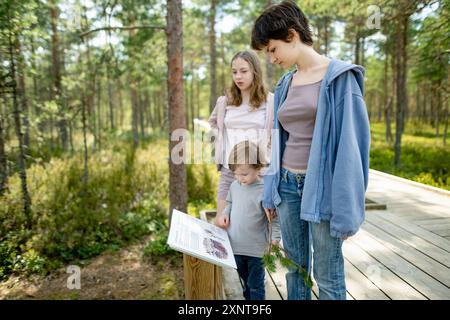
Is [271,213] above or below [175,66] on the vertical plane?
below

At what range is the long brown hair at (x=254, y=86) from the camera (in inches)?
99.9

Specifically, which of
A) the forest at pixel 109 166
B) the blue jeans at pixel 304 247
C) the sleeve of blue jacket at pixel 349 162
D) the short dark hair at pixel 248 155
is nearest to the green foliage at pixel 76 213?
the forest at pixel 109 166

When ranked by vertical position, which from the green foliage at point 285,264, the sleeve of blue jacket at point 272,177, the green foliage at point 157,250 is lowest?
the green foliage at point 157,250

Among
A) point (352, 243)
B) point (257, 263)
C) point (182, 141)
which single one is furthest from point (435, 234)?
point (182, 141)

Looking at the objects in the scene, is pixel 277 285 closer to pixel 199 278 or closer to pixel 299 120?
pixel 199 278

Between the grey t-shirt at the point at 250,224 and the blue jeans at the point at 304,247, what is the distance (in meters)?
0.33

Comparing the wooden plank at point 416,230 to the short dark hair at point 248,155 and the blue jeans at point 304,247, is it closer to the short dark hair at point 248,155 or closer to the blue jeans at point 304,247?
the blue jeans at point 304,247

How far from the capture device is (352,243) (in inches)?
140

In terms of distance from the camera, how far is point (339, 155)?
1.61 meters

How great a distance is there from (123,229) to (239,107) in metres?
3.87

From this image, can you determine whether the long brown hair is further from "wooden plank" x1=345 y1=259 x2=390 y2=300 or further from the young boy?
"wooden plank" x1=345 y1=259 x2=390 y2=300

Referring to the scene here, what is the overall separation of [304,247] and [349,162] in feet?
2.29

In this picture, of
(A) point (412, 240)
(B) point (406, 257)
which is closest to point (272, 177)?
(B) point (406, 257)
